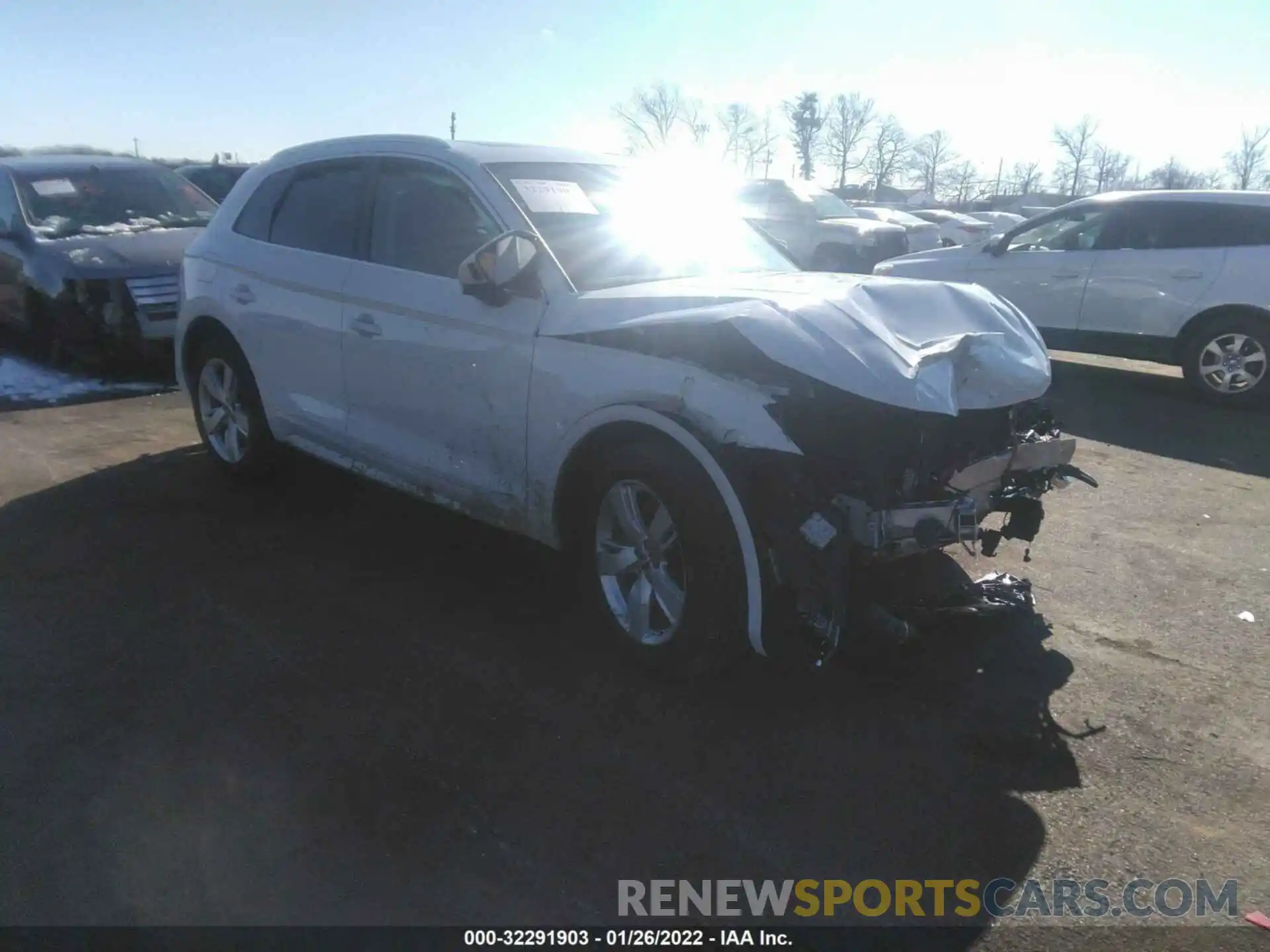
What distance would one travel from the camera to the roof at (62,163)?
9664 millimetres

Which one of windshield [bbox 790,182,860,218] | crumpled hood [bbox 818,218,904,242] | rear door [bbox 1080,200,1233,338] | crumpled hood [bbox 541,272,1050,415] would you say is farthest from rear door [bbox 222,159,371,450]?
windshield [bbox 790,182,860,218]

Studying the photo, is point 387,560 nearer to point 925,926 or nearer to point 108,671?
point 108,671

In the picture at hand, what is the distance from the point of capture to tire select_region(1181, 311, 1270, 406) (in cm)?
848

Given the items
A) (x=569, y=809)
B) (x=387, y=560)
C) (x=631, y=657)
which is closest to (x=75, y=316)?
(x=387, y=560)

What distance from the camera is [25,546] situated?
16.6 feet

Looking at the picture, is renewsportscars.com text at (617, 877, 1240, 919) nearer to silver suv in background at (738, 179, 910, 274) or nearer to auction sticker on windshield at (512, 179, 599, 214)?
auction sticker on windshield at (512, 179, 599, 214)

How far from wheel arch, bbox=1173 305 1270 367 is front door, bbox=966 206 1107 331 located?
954mm

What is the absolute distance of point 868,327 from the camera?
345 cm

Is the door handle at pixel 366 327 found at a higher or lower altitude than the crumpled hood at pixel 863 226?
lower

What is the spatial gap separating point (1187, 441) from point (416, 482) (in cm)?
566

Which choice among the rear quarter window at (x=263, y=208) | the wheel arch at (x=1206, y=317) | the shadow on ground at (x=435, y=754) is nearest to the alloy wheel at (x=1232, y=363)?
the wheel arch at (x=1206, y=317)

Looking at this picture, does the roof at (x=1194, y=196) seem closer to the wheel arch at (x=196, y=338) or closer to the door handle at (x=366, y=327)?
the door handle at (x=366, y=327)

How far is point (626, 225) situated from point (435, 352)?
3.21 ft

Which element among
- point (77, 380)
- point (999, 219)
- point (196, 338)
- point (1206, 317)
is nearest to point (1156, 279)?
point (1206, 317)
